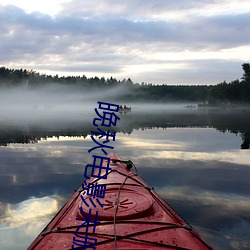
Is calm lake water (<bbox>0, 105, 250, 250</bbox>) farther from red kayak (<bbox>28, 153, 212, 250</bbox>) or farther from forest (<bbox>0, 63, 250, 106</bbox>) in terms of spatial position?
forest (<bbox>0, 63, 250, 106</bbox>)

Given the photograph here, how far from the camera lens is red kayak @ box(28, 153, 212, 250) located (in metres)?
4.39

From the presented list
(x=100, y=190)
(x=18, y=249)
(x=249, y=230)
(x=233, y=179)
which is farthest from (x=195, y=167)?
(x=18, y=249)

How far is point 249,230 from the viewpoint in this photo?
6.93m

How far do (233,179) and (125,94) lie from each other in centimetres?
17677

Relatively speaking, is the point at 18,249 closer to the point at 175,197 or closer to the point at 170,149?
the point at 175,197

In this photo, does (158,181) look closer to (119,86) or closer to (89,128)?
(89,128)

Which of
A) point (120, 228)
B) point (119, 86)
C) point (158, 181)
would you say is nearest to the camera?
point (120, 228)

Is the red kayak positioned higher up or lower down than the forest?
lower down

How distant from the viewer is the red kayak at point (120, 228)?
14.4 ft

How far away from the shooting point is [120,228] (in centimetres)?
481

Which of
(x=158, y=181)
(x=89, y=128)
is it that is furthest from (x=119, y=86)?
(x=158, y=181)

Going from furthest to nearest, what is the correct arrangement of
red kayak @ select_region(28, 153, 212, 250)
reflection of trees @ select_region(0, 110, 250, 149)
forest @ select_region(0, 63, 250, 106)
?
forest @ select_region(0, 63, 250, 106)
reflection of trees @ select_region(0, 110, 250, 149)
red kayak @ select_region(28, 153, 212, 250)

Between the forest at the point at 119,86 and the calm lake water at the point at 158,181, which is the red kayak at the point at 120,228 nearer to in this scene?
the calm lake water at the point at 158,181

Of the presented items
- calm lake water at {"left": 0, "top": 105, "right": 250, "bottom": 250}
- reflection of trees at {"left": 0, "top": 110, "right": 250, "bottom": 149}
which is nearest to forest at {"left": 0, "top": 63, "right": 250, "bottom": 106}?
reflection of trees at {"left": 0, "top": 110, "right": 250, "bottom": 149}
